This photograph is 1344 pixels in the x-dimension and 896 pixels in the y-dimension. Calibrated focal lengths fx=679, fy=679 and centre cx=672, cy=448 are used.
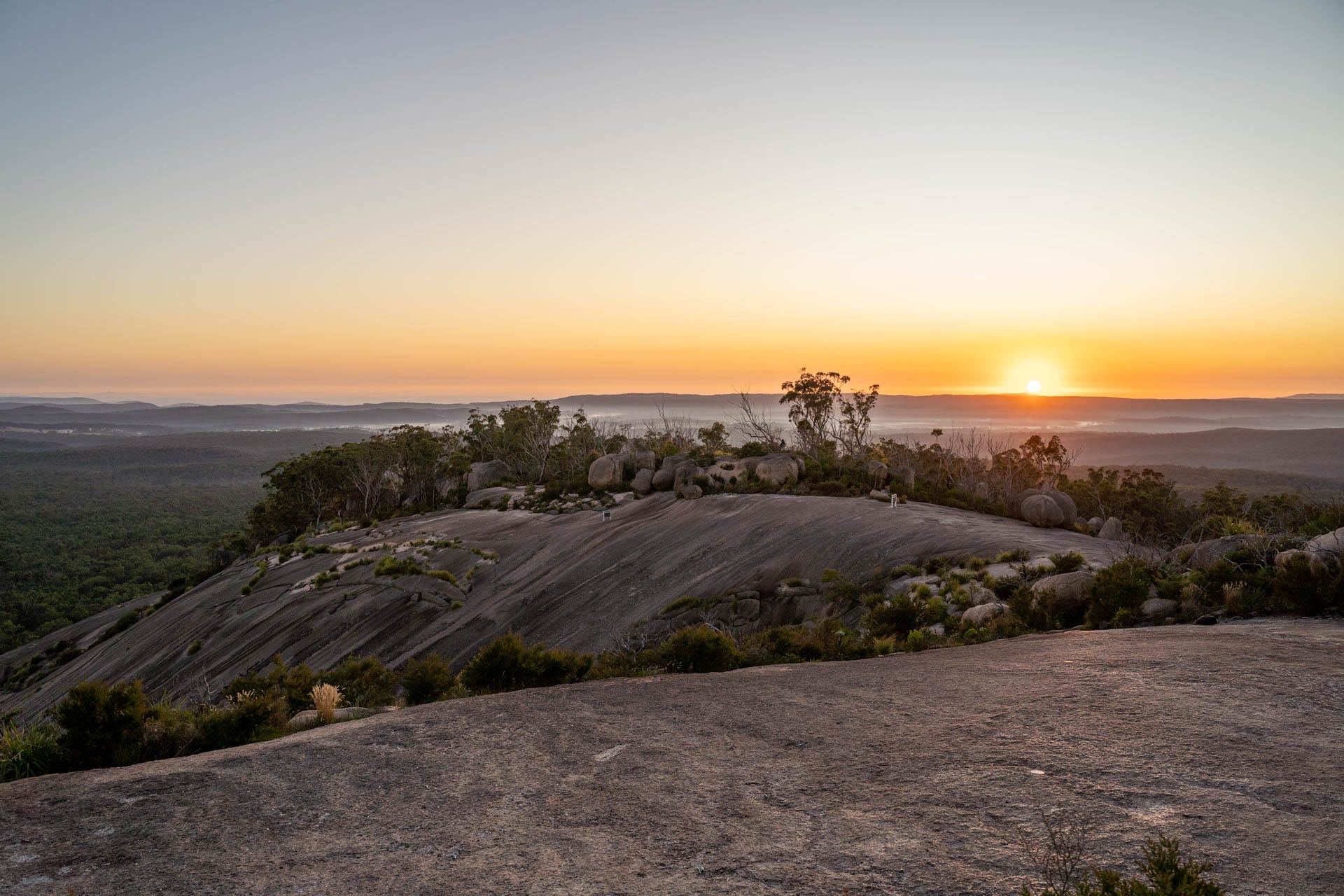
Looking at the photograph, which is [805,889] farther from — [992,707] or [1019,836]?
[992,707]

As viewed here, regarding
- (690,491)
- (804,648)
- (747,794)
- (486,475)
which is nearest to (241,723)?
(747,794)

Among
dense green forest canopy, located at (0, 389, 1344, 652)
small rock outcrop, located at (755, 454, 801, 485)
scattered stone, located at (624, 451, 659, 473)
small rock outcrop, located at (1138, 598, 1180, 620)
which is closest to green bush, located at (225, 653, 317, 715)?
small rock outcrop, located at (1138, 598, 1180, 620)

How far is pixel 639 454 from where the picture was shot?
3722cm

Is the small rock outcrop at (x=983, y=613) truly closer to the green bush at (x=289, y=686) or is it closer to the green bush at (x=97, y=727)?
the green bush at (x=289, y=686)

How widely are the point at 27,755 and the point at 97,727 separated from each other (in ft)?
2.12

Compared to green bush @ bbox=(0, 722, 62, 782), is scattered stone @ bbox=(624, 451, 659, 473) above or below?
above

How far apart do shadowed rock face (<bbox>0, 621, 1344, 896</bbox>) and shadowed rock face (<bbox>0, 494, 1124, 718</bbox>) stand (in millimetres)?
11575

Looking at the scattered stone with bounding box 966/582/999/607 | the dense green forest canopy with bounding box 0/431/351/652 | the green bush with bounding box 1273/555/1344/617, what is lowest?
the dense green forest canopy with bounding box 0/431/351/652

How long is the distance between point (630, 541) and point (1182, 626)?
711 inches

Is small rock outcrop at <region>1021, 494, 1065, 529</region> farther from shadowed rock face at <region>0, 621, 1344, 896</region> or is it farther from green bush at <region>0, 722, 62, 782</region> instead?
green bush at <region>0, 722, 62, 782</region>

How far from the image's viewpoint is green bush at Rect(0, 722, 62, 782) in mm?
7461

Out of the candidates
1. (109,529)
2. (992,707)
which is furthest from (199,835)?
(109,529)

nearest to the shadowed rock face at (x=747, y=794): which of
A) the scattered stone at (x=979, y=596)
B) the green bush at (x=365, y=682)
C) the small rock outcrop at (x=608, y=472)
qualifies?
the green bush at (x=365, y=682)

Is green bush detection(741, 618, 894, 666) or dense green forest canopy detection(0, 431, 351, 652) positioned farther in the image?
dense green forest canopy detection(0, 431, 351, 652)
